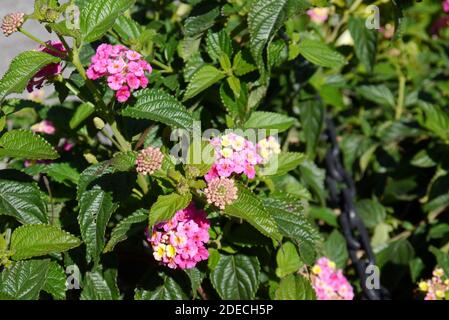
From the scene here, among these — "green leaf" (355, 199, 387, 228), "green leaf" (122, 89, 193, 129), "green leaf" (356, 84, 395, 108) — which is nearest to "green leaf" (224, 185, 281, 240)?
"green leaf" (122, 89, 193, 129)

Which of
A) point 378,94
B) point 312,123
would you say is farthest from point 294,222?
point 378,94

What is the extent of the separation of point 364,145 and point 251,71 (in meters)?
0.87

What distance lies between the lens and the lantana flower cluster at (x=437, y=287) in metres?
1.80

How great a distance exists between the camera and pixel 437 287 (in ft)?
5.97

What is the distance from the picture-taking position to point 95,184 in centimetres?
141

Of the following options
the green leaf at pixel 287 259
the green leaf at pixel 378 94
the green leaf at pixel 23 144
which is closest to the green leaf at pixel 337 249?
the green leaf at pixel 287 259

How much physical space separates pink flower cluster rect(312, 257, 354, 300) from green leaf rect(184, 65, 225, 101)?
0.65 meters

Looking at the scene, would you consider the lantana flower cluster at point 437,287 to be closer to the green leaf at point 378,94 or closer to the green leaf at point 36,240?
the green leaf at point 378,94

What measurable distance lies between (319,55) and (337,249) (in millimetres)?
705

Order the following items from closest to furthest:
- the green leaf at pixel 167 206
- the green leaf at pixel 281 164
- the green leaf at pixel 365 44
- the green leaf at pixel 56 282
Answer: the green leaf at pixel 167 206 → the green leaf at pixel 56 282 → the green leaf at pixel 281 164 → the green leaf at pixel 365 44

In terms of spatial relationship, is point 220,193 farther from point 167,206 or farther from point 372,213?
point 372,213

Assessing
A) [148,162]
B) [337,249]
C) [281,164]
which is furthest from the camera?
[337,249]

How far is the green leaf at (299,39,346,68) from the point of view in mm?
1727

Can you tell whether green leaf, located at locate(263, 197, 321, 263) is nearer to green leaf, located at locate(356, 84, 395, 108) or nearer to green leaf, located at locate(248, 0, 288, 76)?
green leaf, located at locate(248, 0, 288, 76)
